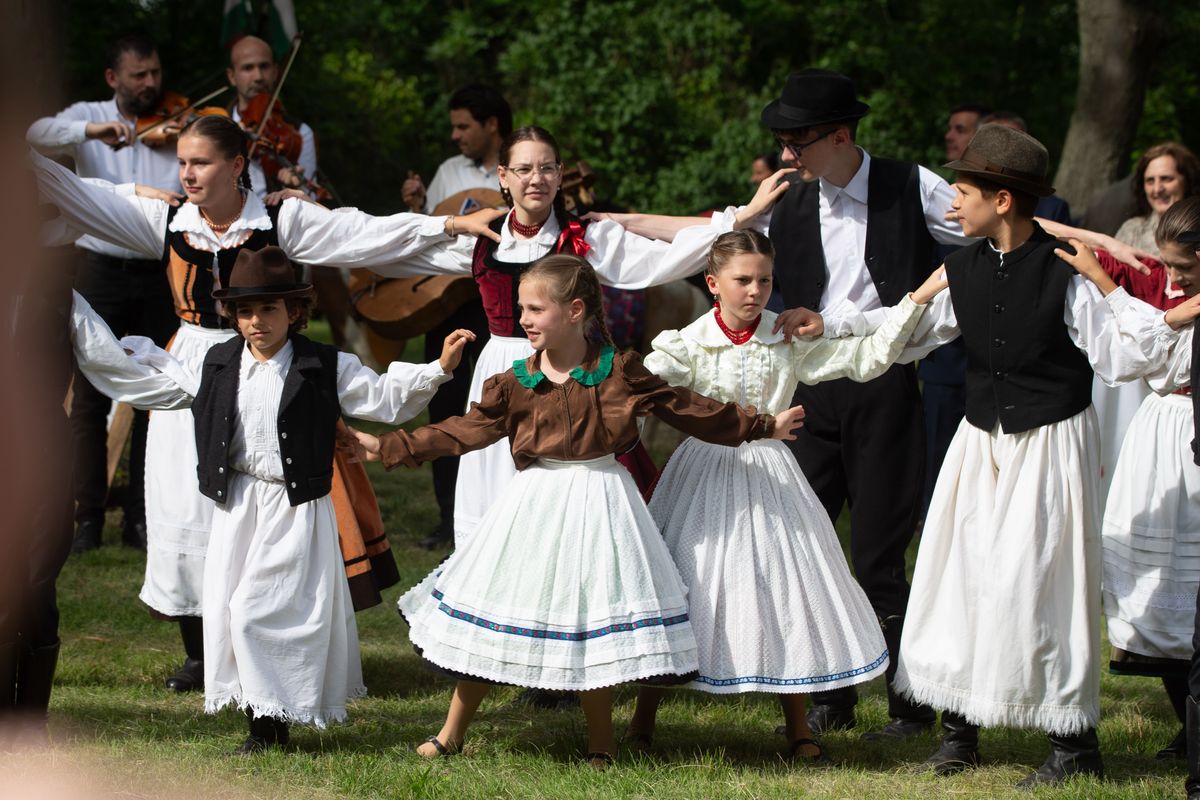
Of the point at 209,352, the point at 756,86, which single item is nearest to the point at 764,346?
the point at 209,352

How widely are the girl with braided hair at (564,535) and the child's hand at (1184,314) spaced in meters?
1.09

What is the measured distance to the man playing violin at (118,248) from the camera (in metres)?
7.18

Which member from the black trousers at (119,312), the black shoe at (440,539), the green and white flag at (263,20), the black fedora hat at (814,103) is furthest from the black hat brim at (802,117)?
the green and white flag at (263,20)

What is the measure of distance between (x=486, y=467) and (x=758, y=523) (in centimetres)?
109

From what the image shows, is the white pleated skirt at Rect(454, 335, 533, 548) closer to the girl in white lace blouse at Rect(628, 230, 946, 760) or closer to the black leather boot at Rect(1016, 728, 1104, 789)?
the girl in white lace blouse at Rect(628, 230, 946, 760)

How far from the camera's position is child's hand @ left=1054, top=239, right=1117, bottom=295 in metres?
4.20

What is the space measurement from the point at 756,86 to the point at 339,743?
17228 millimetres

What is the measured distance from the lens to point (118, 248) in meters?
7.15

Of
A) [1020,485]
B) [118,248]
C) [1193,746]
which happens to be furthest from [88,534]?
[1193,746]

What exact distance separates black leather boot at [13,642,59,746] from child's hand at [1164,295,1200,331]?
11.3ft

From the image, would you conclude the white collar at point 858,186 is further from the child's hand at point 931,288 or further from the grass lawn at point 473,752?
the grass lawn at point 473,752

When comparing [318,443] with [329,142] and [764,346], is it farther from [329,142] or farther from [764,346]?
[329,142]

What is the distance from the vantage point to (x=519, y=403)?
14.8 feet

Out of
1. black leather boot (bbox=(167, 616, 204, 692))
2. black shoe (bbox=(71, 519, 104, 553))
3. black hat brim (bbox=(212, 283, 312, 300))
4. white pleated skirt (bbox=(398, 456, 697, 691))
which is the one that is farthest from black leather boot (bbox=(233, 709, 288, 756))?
black shoe (bbox=(71, 519, 104, 553))
